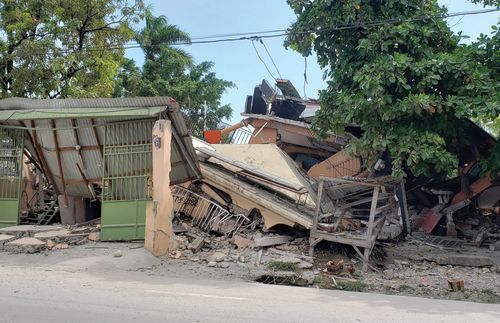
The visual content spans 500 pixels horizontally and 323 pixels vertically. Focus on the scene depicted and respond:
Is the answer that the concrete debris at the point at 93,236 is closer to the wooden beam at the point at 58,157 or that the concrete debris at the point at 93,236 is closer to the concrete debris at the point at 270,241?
the wooden beam at the point at 58,157

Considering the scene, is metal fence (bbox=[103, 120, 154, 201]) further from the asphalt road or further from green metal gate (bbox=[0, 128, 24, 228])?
the asphalt road

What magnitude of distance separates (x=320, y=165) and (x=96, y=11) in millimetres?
9536

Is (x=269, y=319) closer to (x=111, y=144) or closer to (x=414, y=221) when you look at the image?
(x=111, y=144)

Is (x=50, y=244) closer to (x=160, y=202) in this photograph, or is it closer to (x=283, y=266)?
(x=160, y=202)

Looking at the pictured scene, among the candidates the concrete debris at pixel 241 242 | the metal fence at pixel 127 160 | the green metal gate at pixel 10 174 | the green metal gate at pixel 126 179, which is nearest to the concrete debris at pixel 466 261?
the concrete debris at pixel 241 242

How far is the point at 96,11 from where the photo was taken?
15.8 m

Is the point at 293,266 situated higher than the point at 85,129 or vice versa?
the point at 85,129

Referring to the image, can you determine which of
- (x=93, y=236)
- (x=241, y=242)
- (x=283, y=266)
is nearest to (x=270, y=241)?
(x=241, y=242)

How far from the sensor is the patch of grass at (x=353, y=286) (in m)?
8.43

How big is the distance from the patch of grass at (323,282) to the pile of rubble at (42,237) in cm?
510

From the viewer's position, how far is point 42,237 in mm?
10273

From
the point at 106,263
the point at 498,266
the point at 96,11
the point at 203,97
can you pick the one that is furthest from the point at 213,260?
the point at 203,97

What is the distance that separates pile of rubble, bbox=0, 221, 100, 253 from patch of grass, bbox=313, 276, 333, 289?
510 cm

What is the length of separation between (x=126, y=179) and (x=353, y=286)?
561cm
